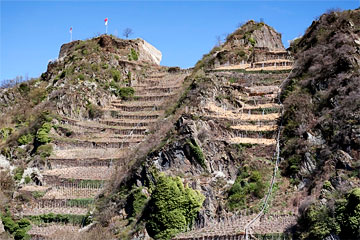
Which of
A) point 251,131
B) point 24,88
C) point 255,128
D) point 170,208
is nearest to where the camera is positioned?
point 170,208

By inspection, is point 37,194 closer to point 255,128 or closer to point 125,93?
point 255,128

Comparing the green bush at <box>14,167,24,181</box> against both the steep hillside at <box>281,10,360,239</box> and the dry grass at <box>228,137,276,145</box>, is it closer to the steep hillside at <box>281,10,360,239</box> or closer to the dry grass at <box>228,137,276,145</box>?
the dry grass at <box>228,137,276,145</box>

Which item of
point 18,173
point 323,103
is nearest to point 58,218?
point 18,173

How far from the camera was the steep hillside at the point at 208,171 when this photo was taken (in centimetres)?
2888

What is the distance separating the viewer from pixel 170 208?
29062 millimetres

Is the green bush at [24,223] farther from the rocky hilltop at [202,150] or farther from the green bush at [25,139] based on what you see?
the green bush at [25,139]

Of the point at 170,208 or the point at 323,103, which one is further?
the point at 323,103

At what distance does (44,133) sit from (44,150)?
207 centimetres

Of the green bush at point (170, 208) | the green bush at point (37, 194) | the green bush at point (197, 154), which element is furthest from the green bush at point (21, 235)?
the green bush at point (197, 154)

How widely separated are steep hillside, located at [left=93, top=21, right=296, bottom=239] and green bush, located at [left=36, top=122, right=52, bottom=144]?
29.8 ft

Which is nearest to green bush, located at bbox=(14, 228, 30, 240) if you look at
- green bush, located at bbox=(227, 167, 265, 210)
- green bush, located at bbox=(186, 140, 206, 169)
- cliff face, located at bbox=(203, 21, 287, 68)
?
green bush, located at bbox=(186, 140, 206, 169)

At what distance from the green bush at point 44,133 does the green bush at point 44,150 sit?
2.02 feet

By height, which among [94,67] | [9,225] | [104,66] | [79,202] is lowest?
[9,225]

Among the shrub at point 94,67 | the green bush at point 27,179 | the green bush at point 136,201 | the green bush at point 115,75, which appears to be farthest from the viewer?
the green bush at point 115,75
